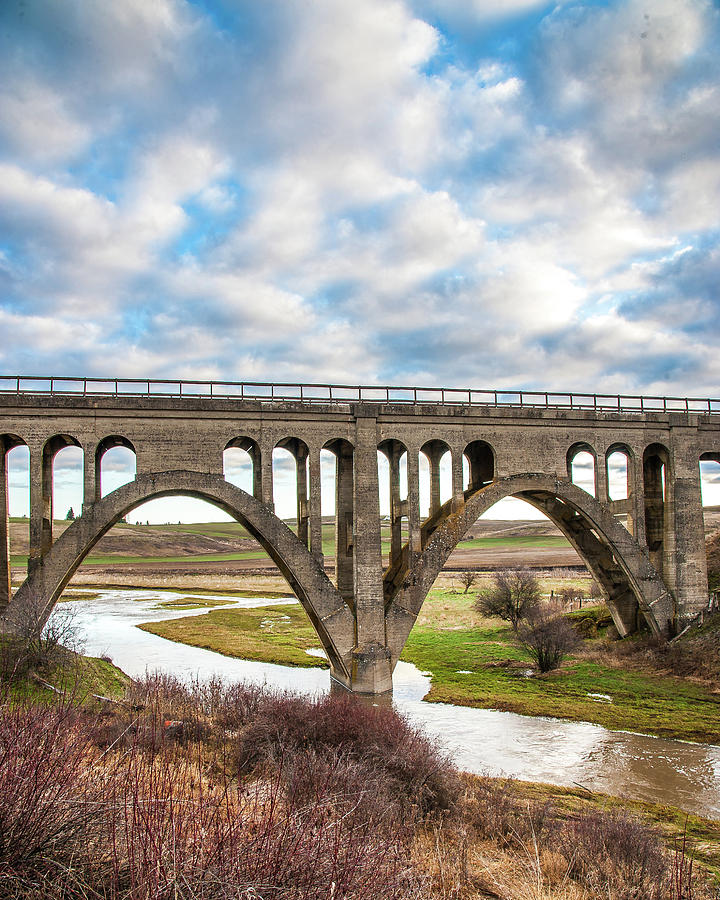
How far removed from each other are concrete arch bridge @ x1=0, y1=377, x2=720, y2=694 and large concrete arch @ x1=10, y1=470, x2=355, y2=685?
0.19ft

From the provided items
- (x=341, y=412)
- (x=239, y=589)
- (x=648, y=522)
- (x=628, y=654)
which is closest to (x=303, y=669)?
(x=341, y=412)

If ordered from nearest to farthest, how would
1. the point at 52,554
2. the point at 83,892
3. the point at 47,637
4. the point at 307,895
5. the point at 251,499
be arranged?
the point at 83,892 < the point at 307,895 < the point at 47,637 < the point at 52,554 < the point at 251,499

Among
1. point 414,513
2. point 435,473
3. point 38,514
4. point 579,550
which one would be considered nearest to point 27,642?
point 38,514

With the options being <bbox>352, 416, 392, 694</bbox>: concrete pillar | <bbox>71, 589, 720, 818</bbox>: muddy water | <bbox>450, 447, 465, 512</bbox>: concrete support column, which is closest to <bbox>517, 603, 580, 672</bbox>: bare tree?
<bbox>71, 589, 720, 818</bbox>: muddy water

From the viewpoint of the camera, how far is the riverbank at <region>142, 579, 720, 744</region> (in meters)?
23.2

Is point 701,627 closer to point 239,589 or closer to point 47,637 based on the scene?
point 47,637

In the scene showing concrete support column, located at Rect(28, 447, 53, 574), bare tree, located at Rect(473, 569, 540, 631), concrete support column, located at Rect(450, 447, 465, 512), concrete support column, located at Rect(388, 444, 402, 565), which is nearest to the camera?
concrete support column, located at Rect(28, 447, 53, 574)

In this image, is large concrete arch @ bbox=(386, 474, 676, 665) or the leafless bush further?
large concrete arch @ bbox=(386, 474, 676, 665)

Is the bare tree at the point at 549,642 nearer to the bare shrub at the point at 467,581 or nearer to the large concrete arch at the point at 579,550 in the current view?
the large concrete arch at the point at 579,550

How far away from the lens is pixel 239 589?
7762 cm

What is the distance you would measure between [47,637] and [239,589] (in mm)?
58101

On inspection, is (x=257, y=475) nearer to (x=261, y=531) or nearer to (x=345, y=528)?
(x=261, y=531)

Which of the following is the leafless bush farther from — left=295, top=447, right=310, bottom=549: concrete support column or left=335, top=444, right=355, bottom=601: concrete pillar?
left=335, top=444, right=355, bottom=601: concrete pillar

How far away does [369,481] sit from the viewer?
85.2 ft
